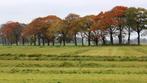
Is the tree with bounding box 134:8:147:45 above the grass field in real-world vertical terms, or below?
above

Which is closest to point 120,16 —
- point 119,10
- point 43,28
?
point 119,10

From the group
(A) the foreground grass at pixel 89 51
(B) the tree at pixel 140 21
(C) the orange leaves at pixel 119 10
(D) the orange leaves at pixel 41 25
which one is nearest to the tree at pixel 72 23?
(D) the orange leaves at pixel 41 25

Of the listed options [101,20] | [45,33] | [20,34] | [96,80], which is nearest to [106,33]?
[101,20]

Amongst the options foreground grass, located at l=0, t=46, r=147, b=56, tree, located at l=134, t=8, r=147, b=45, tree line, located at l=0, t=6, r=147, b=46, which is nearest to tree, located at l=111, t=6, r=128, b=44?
tree line, located at l=0, t=6, r=147, b=46

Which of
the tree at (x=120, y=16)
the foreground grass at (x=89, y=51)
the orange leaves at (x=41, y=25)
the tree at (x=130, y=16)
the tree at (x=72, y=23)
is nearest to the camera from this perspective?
the foreground grass at (x=89, y=51)

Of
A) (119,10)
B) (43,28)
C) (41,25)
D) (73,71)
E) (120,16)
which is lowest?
(73,71)

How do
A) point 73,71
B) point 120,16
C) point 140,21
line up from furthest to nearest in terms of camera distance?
point 120,16 < point 140,21 < point 73,71

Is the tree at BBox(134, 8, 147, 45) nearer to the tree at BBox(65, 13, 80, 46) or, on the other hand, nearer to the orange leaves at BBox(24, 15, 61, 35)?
the tree at BBox(65, 13, 80, 46)

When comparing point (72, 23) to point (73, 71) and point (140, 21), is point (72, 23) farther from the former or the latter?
point (73, 71)

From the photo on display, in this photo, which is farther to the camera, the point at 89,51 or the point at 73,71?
the point at 89,51

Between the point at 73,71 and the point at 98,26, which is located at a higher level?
the point at 98,26

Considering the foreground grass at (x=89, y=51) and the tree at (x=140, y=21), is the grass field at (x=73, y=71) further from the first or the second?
the tree at (x=140, y=21)

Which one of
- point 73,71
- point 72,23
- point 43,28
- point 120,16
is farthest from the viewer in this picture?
point 43,28

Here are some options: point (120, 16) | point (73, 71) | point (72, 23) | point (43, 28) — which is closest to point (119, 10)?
point (120, 16)
